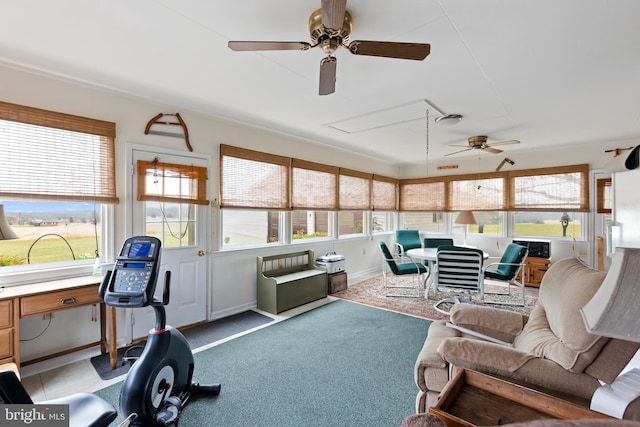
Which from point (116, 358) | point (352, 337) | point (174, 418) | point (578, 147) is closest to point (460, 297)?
point (352, 337)

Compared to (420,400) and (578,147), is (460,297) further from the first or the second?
(578,147)

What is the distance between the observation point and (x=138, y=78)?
2662 millimetres

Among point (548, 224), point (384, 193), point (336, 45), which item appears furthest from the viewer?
point (384, 193)

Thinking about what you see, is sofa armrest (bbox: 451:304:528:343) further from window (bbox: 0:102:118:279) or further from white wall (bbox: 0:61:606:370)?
window (bbox: 0:102:118:279)

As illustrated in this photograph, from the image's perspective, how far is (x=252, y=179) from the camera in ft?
13.5

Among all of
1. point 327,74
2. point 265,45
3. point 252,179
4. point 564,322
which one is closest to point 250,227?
point 252,179

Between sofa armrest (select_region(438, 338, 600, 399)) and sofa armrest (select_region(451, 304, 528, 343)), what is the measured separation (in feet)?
1.91

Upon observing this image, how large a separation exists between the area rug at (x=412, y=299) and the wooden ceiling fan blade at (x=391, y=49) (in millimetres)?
3111

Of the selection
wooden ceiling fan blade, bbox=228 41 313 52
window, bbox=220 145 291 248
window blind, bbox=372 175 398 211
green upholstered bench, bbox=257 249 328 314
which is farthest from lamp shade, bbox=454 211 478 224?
wooden ceiling fan blade, bbox=228 41 313 52

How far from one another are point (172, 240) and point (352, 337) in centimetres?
227

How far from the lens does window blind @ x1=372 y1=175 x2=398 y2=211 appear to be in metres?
6.55

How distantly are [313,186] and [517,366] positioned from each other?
3.93m

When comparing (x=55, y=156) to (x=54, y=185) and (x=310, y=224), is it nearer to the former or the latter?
(x=54, y=185)

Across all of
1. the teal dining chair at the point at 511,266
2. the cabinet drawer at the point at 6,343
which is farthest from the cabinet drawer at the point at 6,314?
the teal dining chair at the point at 511,266
